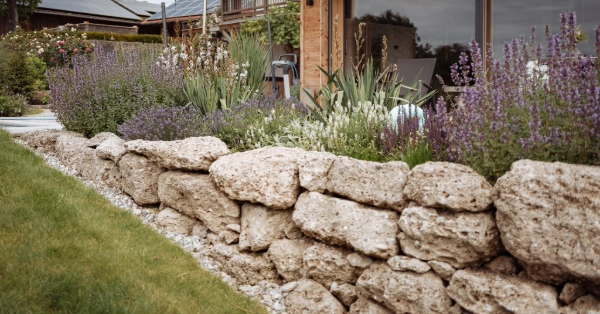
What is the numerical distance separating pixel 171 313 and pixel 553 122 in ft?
8.14

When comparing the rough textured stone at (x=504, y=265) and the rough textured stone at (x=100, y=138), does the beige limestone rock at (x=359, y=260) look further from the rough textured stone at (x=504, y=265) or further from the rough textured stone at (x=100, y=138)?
the rough textured stone at (x=100, y=138)

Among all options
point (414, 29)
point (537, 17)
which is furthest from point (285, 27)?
point (537, 17)

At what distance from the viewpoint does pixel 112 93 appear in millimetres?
6730

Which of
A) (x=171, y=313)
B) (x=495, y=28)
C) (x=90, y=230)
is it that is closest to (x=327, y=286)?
(x=171, y=313)

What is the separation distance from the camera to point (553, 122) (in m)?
3.39

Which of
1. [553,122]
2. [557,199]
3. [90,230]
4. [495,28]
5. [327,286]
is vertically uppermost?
[495,28]

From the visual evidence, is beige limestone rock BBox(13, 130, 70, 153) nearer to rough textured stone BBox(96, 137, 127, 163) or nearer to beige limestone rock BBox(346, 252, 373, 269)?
rough textured stone BBox(96, 137, 127, 163)

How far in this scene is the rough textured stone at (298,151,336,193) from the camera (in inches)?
166

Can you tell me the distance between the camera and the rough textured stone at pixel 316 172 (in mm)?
4223

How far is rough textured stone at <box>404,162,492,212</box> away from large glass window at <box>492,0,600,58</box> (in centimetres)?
370

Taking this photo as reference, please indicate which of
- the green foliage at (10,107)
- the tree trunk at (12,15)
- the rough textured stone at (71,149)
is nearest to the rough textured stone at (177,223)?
the rough textured stone at (71,149)

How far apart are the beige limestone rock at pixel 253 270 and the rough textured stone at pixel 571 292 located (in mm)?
2128

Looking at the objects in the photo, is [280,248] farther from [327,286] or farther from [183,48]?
[183,48]

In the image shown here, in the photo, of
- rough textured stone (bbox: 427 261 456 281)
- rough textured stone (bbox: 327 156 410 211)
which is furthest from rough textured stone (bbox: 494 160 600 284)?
rough textured stone (bbox: 327 156 410 211)
